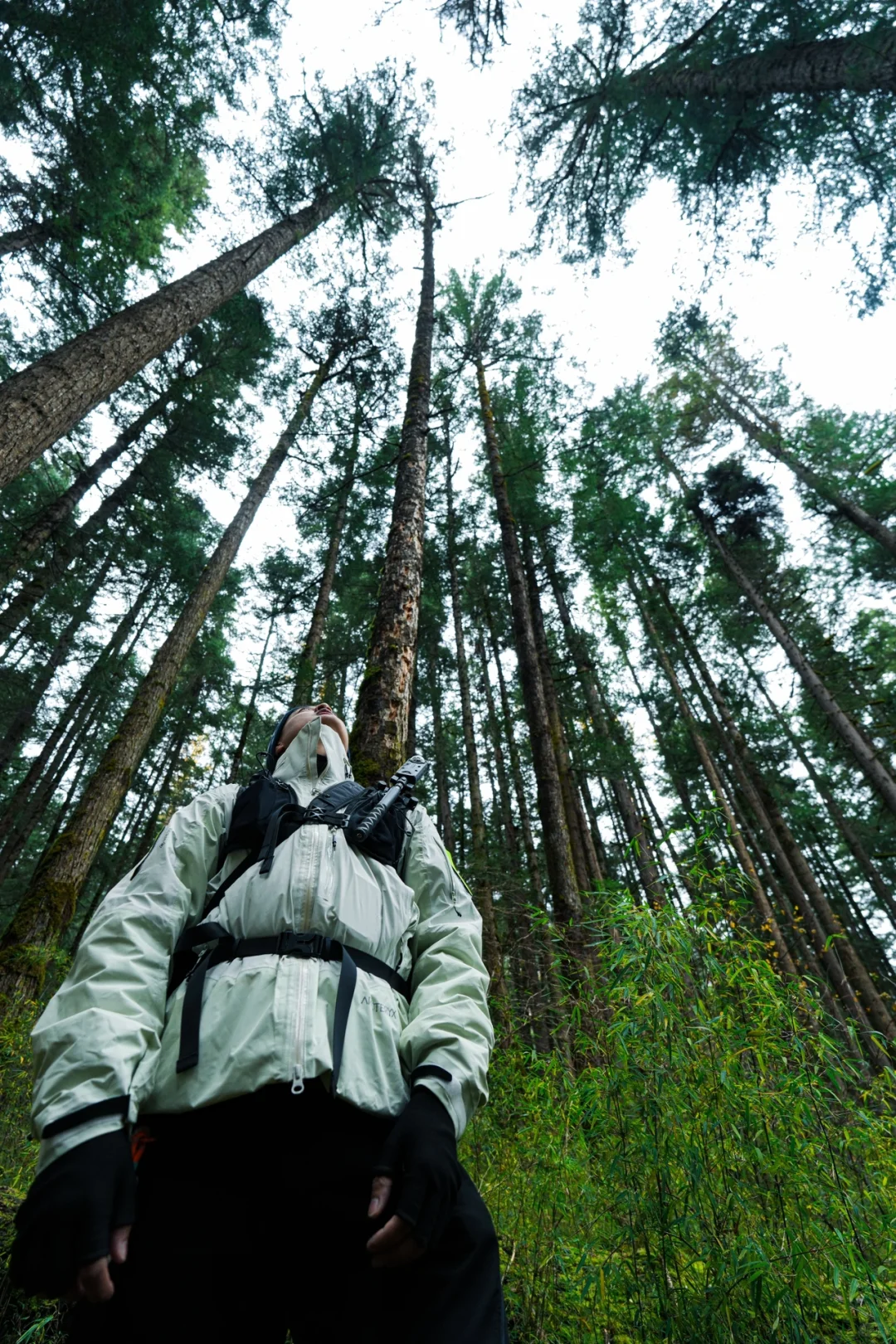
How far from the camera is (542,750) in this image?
7977 millimetres

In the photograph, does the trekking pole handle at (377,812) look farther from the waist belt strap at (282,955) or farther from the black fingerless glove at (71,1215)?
the black fingerless glove at (71,1215)

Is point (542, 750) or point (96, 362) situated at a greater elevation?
point (96, 362)

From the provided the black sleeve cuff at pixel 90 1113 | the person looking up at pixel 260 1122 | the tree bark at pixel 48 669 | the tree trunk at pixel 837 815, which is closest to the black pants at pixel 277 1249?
the person looking up at pixel 260 1122

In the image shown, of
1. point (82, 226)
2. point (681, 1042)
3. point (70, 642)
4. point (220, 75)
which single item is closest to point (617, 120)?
point (220, 75)

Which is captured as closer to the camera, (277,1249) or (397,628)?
(277,1249)

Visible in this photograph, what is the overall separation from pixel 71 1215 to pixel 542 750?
722 cm

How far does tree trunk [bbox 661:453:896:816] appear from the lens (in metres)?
10.6

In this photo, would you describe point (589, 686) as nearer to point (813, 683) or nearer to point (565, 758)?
point (565, 758)

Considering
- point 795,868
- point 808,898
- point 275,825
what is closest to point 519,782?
point 795,868

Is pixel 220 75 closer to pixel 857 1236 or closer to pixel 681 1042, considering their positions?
pixel 681 1042

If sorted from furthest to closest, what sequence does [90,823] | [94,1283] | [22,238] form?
[22,238], [90,823], [94,1283]

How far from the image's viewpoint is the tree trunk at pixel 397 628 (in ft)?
11.9

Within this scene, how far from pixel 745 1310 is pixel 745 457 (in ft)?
60.4

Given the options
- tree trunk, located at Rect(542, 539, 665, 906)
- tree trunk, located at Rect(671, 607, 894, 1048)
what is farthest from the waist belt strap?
tree trunk, located at Rect(671, 607, 894, 1048)
